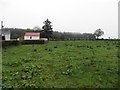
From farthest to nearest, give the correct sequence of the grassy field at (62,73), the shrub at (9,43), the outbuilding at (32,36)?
the outbuilding at (32,36) → the shrub at (9,43) → the grassy field at (62,73)

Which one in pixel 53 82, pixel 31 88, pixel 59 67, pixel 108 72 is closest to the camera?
pixel 31 88

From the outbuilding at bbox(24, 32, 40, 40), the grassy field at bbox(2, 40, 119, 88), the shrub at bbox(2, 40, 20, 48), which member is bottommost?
the grassy field at bbox(2, 40, 119, 88)

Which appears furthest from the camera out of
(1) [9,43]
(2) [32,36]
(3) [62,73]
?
(2) [32,36]

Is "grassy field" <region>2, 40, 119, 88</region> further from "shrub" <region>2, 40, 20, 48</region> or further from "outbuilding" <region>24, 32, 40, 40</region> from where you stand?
"outbuilding" <region>24, 32, 40, 40</region>

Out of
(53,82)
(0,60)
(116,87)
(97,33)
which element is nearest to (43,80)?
(53,82)

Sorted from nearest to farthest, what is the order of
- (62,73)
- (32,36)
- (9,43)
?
(62,73)
(9,43)
(32,36)

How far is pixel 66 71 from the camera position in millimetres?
18000

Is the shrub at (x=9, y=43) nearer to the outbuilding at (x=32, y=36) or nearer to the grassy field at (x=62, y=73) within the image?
the grassy field at (x=62, y=73)

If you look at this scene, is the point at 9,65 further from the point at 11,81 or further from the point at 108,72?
the point at 108,72

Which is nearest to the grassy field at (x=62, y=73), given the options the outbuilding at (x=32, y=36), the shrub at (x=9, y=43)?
the shrub at (x=9, y=43)

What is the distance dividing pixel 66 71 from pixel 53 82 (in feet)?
7.90

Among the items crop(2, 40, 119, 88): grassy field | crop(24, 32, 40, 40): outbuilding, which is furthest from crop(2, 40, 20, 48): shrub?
crop(24, 32, 40, 40): outbuilding

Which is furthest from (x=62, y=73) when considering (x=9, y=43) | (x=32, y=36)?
(x=32, y=36)

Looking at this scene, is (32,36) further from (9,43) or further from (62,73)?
(62,73)
